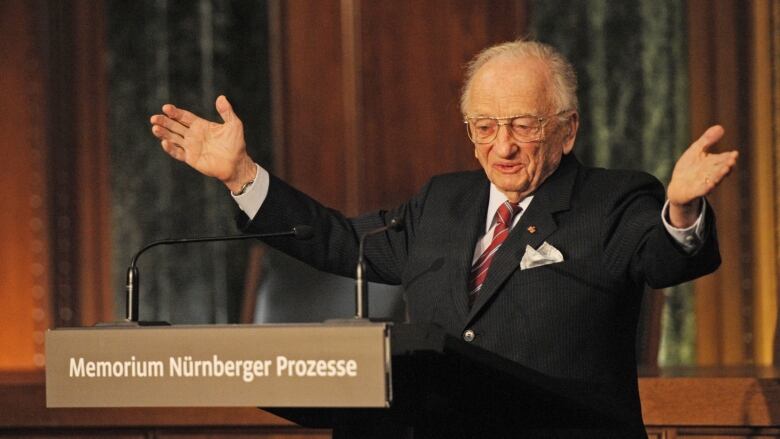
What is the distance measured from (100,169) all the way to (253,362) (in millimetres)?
2881

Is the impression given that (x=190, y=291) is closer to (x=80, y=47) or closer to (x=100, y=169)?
(x=100, y=169)

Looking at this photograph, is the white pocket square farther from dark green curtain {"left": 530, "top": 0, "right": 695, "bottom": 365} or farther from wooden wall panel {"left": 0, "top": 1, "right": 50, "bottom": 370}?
wooden wall panel {"left": 0, "top": 1, "right": 50, "bottom": 370}

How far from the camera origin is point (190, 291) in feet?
14.7

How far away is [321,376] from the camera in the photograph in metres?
1.68

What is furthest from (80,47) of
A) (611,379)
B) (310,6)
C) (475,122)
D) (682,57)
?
(611,379)

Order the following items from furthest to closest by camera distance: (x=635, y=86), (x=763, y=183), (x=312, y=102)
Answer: (x=312, y=102)
(x=635, y=86)
(x=763, y=183)

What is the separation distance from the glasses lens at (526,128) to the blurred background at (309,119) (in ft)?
5.36

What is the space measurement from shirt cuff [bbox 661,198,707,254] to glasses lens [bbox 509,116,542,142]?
16.6 inches

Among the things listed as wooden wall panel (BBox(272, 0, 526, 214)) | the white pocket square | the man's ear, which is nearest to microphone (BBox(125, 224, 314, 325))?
the white pocket square

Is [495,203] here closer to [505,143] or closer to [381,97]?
[505,143]

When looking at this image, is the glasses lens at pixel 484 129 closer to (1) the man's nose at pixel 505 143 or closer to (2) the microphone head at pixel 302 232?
(1) the man's nose at pixel 505 143

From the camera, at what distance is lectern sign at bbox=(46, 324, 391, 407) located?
5.47ft

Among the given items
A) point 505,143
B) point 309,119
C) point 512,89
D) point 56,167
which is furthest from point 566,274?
point 56,167

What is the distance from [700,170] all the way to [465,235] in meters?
0.62
